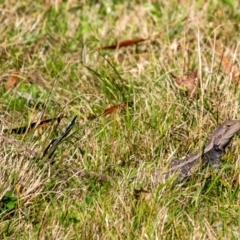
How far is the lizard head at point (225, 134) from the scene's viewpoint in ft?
13.6

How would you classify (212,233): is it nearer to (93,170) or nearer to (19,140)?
(93,170)

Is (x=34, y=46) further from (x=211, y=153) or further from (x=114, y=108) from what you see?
(x=211, y=153)

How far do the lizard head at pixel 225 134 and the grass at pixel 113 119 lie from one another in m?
0.10

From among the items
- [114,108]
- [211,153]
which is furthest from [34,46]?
[211,153]

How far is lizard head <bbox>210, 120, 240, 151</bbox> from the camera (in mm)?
4160

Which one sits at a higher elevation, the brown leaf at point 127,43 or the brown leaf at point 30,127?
the brown leaf at point 30,127

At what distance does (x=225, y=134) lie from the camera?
164 inches

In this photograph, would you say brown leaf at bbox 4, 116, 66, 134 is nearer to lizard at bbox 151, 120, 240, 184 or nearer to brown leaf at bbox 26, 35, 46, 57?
lizard at bbox 151, 120, 240, 184

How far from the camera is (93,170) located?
4219mm

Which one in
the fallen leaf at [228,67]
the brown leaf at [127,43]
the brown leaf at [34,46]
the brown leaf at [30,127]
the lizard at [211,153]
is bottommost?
the brown leaf at [127,43]

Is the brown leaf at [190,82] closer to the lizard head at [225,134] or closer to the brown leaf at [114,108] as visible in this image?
the brown leaf at [114,108]

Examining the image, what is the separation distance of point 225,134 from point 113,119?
629 mm

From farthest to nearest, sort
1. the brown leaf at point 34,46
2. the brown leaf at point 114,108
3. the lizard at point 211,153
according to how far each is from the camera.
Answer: the brown leaf at point 34,46
the brown leaf at point 114,108
the lizard at point 211,153

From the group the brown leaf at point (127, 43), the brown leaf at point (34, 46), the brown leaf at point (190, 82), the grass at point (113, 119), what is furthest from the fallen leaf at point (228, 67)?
the brown leaf at point (34, 46)
